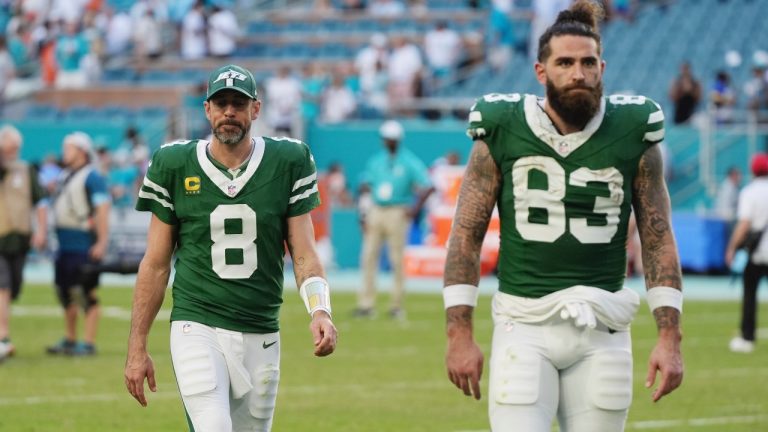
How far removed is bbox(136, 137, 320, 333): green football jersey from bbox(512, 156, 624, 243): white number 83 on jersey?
4.07 ft

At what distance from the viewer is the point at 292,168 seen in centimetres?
682

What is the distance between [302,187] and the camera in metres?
6.83

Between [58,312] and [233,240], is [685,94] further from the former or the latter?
[233,240]

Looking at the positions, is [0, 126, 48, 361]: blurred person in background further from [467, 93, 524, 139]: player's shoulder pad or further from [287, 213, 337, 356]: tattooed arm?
[467, 93, 524, 139]: player's shoulder pad

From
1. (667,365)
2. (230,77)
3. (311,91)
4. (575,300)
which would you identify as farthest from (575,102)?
(311,91)

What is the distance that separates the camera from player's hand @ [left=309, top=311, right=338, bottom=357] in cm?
636

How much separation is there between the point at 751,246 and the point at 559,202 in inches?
397

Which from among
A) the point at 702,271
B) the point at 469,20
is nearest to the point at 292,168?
the point at 702,271

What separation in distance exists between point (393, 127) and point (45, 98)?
18.5 metres

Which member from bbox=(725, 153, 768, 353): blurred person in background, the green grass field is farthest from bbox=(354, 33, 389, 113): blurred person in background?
bbox=(725, 153, 768, 353): blurred person in background

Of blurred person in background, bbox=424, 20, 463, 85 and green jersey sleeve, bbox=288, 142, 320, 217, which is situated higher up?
green jersey sleeve, bbox=288, 142, 320, 217

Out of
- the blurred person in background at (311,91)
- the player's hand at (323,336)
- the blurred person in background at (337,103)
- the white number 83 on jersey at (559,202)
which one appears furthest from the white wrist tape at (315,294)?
the blurred person in background at (337,103)

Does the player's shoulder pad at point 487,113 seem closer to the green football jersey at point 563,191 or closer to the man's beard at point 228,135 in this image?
the green football jersey at point 563,191

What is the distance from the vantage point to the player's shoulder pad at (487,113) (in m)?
6.10
